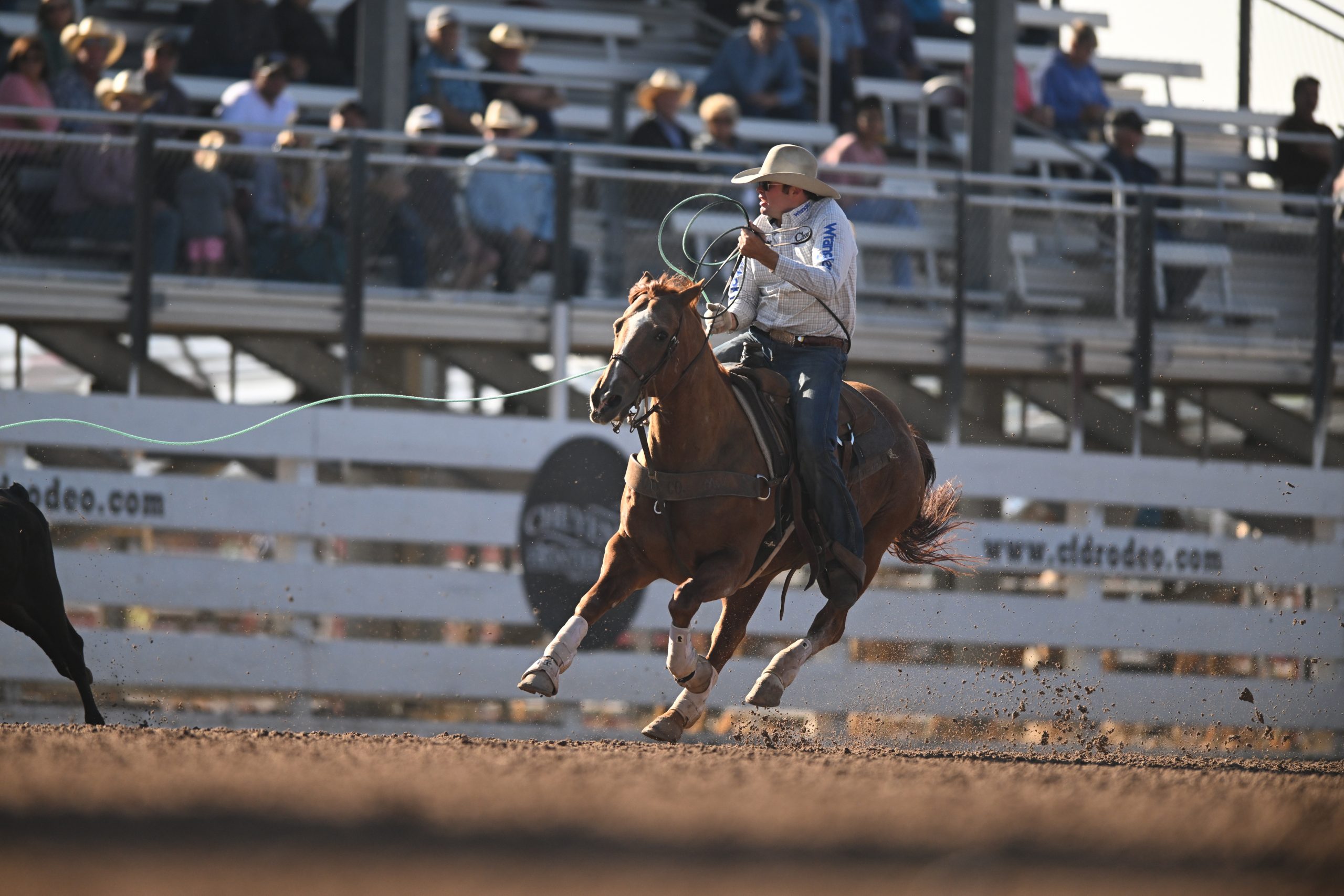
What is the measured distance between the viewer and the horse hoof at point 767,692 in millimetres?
6465

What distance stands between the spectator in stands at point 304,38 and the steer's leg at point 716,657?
264 inches

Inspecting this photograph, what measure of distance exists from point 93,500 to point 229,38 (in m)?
3.81

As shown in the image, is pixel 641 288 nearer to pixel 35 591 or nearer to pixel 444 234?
pixel 35 591

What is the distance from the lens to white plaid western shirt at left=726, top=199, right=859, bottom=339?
6.60 metres

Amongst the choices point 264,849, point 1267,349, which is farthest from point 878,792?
point 1267,349

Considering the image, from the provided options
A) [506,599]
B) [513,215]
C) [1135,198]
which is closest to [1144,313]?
[1135,198]

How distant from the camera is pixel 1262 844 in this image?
4.77m

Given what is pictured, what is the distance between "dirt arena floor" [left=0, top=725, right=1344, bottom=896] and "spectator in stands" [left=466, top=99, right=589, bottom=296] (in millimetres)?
4671

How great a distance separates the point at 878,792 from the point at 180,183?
634 centimetres

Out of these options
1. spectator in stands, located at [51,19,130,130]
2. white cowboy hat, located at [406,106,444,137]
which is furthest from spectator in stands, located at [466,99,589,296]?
spectator in stands, located at [51,19,130,130]

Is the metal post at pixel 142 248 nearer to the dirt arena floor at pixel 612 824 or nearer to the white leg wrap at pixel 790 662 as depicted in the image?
the dirt arena floor at pixel 612 824

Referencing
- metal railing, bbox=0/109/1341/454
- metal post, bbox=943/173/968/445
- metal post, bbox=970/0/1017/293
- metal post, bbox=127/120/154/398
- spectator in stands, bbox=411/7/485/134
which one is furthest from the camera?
metal post, bbox=970/0/1017/293

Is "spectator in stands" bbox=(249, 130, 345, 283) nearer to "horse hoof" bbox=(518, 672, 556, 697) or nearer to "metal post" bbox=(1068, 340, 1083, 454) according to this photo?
"horse hoof" bbox=(518, 672, 556, 697)

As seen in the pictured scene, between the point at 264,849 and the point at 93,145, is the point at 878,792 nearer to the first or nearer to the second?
the point at 264,849
